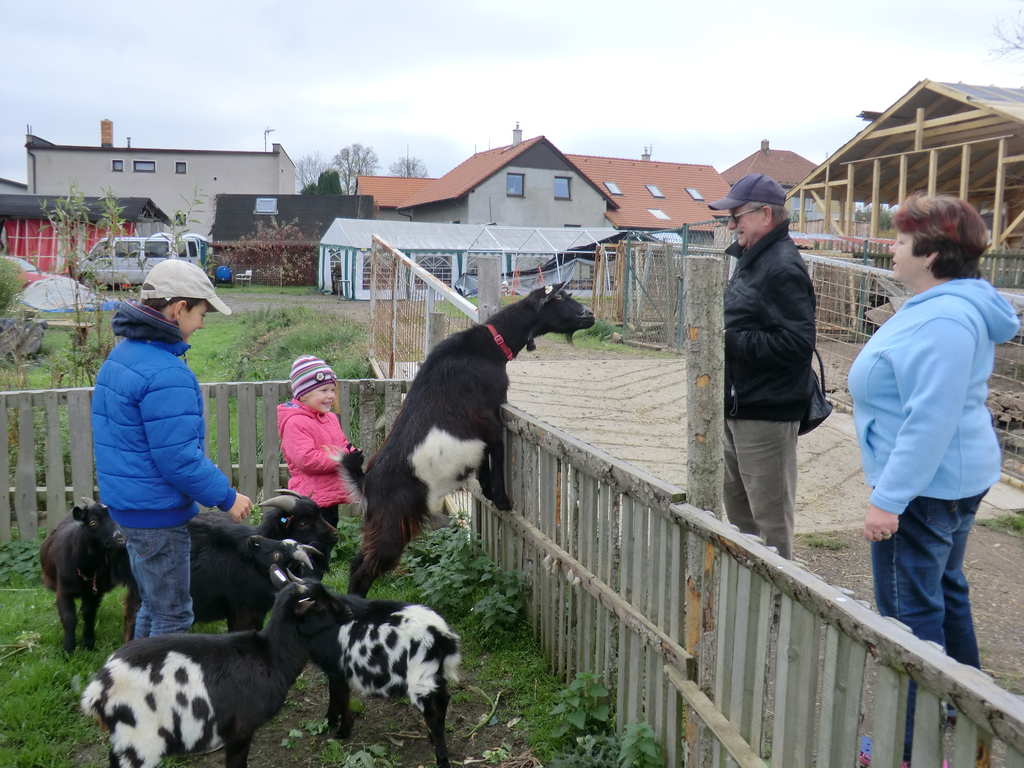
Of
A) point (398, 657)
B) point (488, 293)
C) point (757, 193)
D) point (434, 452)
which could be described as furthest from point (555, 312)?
point (398, 657)

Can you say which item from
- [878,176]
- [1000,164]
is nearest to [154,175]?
[878,176]

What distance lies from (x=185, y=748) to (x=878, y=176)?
20.3 m

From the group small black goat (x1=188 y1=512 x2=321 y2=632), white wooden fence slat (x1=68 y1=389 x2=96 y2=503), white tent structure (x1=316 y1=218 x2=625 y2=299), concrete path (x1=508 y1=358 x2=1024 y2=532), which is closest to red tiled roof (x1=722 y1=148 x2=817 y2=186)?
white tent structure (x1=316 y1=218 x2=625 y2=299)

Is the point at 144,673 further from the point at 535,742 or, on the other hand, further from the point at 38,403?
the point at 38,403

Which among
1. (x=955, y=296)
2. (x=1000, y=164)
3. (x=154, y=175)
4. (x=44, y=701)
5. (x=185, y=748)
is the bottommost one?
(x=44, y=701)

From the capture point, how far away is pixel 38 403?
241 inches

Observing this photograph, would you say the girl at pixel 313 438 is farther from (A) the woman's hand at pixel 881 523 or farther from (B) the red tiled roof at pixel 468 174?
(B) the red tiled roof at pixel 468 174

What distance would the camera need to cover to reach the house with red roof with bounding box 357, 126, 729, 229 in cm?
4219

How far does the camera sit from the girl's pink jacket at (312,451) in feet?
15.8

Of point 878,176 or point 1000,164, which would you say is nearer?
point 1000,164

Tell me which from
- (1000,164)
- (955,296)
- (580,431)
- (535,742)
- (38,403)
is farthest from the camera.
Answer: (1000,164)

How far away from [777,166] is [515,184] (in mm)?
29834

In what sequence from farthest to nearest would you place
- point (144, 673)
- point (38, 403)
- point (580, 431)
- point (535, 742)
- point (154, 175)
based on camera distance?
point (154, 175)
point (580, 431)
point (38, 403)
point (535, 742)
point (144, 673)

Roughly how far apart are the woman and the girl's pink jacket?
306 cm
